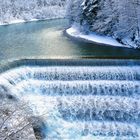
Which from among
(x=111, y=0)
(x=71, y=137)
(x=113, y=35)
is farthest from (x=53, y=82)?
(x=111, y=0)

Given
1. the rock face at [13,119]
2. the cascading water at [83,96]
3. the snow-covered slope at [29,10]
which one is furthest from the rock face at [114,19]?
the snow-covered slope at [29,10]

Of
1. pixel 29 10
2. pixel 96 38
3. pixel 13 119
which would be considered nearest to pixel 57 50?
pixel 96 38

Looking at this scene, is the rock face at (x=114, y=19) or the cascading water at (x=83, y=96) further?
the rock face at (x=114, y=19)

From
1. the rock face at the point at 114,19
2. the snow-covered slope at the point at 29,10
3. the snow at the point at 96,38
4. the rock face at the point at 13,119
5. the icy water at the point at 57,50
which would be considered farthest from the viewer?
the snow-covered slope at the point at 29,10

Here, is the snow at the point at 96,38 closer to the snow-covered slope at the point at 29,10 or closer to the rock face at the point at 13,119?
the rock face at the point at 13,119

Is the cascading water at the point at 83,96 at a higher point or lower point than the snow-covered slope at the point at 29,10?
higher

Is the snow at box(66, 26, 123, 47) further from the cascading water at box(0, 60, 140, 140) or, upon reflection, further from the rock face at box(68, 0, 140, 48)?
the cascading water at box(0, 60, 140, 140)

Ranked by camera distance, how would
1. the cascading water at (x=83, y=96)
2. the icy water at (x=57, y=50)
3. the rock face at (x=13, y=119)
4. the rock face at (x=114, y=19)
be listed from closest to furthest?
the rock face at (x=13, y=119), the cascading water at (x=83, y=96), the icy water at (x=57, y=50), the rock face at (x=114, y=19)

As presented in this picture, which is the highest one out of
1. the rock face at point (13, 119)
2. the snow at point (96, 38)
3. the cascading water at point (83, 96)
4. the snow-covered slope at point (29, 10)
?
the rock face at point (13, 119)
